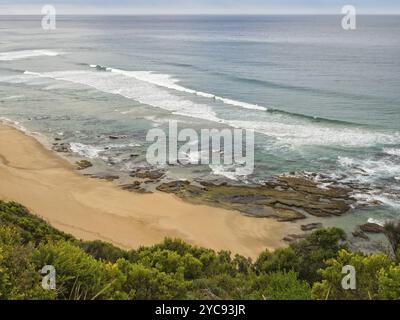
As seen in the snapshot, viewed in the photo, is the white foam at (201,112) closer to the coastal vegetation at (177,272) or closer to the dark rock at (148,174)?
the dark rock at (148,174)

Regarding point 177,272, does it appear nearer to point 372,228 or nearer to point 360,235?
point 360,235

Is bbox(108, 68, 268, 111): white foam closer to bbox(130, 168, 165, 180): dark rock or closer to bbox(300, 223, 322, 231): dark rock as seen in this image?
bbox(130, 168, 165, 180): dark rock

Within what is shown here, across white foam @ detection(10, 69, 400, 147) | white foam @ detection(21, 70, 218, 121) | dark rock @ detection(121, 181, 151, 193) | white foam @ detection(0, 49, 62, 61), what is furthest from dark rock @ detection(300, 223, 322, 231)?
white foam @ detection(0, 49, 62, 61)

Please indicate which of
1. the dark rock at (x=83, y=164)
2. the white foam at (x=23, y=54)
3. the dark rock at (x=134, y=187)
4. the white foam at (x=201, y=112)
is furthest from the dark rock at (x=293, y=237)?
the white foam at (x=23, y=54)

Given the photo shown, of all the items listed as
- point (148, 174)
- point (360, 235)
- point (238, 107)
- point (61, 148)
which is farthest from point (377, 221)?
point (238, 107)
